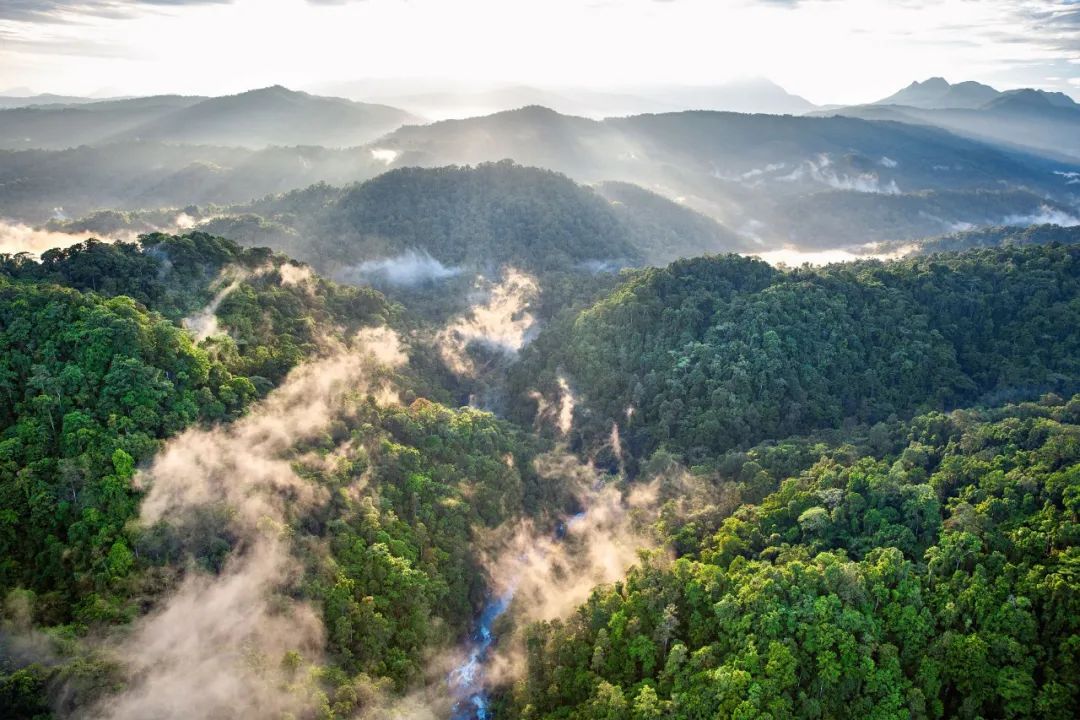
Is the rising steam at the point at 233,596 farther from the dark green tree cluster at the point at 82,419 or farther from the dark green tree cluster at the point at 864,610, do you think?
the dark green tree cluster at the point at 864,610

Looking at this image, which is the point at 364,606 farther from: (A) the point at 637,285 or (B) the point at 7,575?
(A) the point at 637,285

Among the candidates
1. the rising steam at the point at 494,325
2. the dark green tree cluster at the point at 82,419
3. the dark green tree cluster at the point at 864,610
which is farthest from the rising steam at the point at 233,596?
the rising steam at the point at 494,325

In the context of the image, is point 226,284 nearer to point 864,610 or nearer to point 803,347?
point 864,610

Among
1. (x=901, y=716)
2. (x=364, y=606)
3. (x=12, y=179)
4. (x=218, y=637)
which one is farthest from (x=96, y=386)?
(x=12, y=179)

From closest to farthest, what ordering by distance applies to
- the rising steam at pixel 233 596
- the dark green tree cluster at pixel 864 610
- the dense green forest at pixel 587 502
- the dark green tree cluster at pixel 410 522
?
the rising steam at pixel 233 596
the dark green tree cluster at pixel 864 610
the dense green forest at pixel 587 502
the dark green tree cluster at pixel 410 522

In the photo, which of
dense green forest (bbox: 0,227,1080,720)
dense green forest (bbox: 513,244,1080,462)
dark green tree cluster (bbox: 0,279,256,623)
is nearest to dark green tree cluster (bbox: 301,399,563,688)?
dense green forest (bbox: 0,227,1080,720)

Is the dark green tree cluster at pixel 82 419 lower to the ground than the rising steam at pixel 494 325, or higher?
higher

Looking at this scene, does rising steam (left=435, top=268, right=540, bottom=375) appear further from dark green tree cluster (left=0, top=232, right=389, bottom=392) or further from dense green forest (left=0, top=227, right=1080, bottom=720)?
dark green tree cluster (left=0, top=232, right=389, bottom=392)

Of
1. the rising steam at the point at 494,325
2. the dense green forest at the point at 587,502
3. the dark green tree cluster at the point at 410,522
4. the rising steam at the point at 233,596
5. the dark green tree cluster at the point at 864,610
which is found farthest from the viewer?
the rising steam at the point at 494,325
